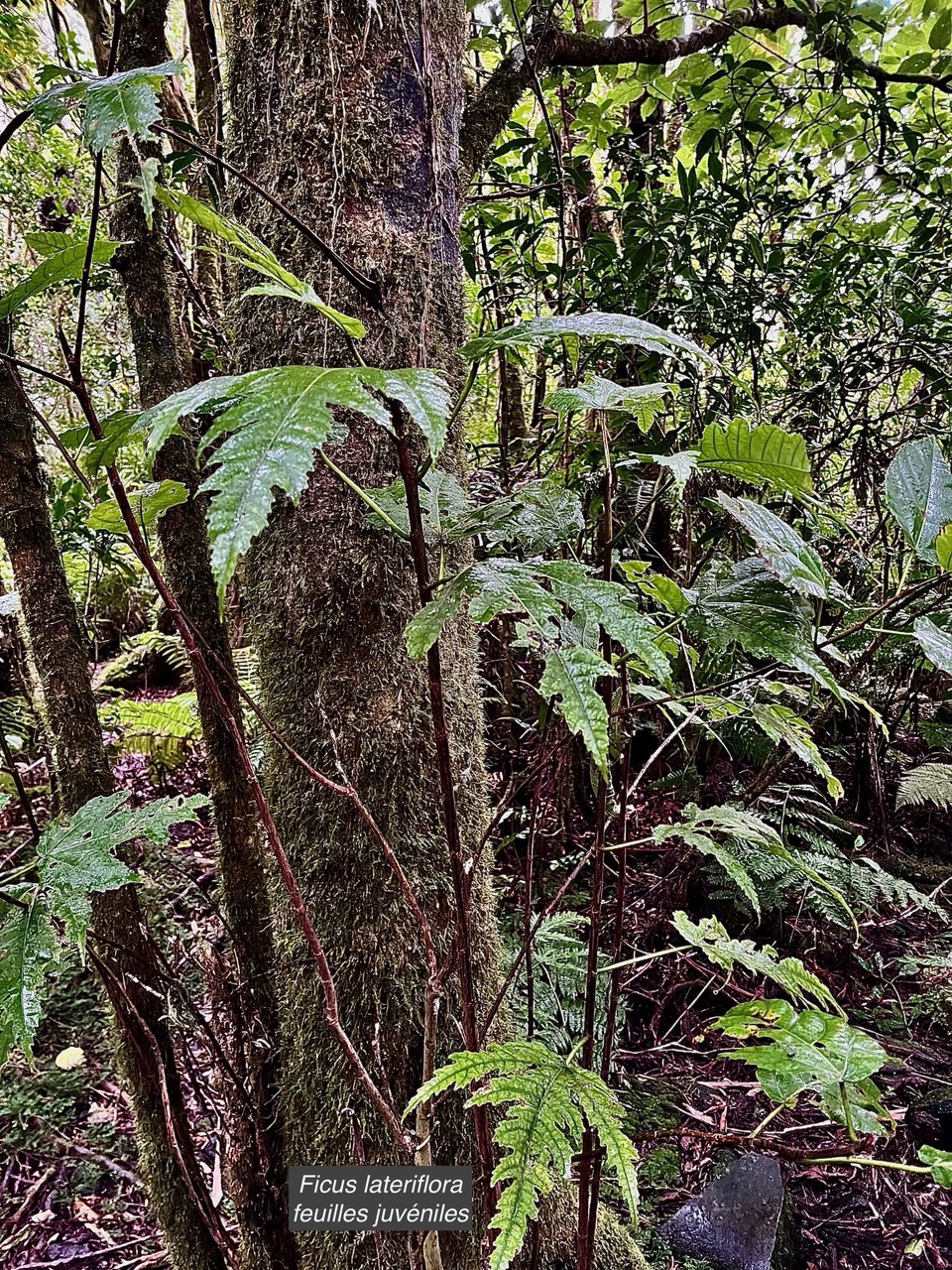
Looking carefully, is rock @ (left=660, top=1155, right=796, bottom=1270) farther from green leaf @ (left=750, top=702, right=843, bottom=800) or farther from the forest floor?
green leaf @ (left=750, top=702, right=843, bottom=800)

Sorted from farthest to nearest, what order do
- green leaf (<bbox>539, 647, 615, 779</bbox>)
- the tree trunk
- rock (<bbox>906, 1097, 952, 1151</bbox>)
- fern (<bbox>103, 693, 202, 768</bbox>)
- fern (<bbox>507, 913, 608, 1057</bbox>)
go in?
fern (<bbox>103, 693, 202, 768</bbox>), rock (<bbox>906, 1097, 952, 1151</bbox>), fern (<bbox>507, 913, 608, 1057</bbox>), the tree trunk, green leaf (<bbox>539, 647, 615, 779</bbox>)

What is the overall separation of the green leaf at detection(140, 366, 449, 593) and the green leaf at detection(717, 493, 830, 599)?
0.33 m

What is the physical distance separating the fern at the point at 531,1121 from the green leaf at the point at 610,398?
0.62m

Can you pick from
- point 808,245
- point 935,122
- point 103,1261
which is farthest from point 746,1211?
point 935,122

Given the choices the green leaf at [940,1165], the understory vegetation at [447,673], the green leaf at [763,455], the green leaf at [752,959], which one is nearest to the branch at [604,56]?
the understory vegetation at [447,673]

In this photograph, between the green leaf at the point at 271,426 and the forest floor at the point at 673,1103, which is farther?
the forest floor at the point at 673,1103

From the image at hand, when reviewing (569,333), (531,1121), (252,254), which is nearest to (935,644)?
(569,333)

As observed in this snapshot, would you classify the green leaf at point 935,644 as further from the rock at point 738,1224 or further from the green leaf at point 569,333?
the rock at point 738,1224

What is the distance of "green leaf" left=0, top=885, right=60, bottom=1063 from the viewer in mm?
722

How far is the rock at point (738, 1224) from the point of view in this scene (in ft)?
4.65

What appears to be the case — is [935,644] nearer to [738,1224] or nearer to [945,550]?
[945,550]

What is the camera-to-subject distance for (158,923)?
94.2 inches

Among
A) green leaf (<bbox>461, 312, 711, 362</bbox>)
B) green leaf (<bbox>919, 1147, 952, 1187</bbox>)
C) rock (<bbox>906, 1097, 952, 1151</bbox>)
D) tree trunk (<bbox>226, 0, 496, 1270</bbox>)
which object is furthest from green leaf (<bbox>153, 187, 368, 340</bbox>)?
rock (<bbox>906, 1097, 952, 1151</bbox>)

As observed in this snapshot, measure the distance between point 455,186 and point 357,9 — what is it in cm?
28
